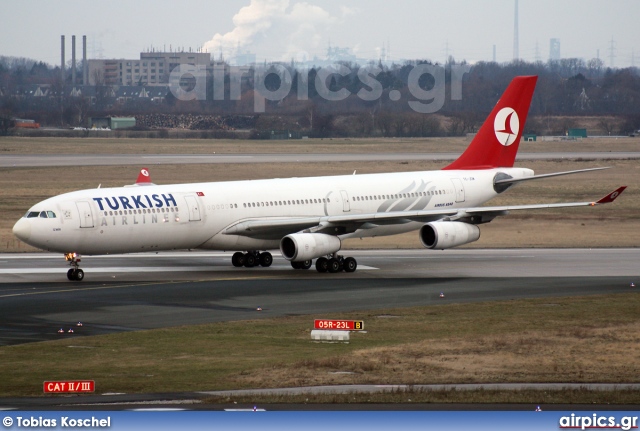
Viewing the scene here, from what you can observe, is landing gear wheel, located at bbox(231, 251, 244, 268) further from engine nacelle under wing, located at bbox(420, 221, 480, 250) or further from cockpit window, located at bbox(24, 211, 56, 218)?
cockpit window, located at bbox(24, 211, 56, 218)

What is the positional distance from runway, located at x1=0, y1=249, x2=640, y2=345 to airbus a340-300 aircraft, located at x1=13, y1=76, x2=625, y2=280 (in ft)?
4.79

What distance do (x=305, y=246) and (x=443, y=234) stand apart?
6.37 metres

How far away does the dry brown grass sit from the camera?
61812 mm

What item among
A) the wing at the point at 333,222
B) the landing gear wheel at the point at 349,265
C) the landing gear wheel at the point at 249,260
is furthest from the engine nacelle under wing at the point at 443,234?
the landing gear wheel at the point at 249,260

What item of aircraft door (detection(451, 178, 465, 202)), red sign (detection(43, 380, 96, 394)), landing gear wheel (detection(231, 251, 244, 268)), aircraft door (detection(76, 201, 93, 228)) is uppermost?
aircraft door (detection(451, 178, 465, 202))

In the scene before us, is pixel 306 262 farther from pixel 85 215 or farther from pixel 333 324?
pixel 333 324

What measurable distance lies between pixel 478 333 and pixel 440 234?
1510cm

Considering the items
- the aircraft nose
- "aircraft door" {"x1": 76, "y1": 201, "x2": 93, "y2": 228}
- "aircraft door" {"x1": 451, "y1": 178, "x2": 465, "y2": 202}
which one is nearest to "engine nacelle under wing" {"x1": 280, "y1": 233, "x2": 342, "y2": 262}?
"aircraft door" {"x1": 76, "y1": 201, "x2": 93, "y2": 228}

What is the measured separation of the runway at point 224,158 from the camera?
10969 centimetres

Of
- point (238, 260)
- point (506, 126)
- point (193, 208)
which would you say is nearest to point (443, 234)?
point (238, 260)

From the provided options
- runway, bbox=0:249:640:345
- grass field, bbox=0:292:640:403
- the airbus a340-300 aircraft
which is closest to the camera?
grass field, bbox=0:292:640:403

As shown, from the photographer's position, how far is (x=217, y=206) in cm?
4634

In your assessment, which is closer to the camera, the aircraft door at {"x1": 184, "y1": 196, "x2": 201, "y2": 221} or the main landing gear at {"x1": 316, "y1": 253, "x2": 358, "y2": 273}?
the aircraft door at {"x1": 184, "y1": 196, "x2": 201, "y2": 221}

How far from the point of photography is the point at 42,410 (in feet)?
69.9
